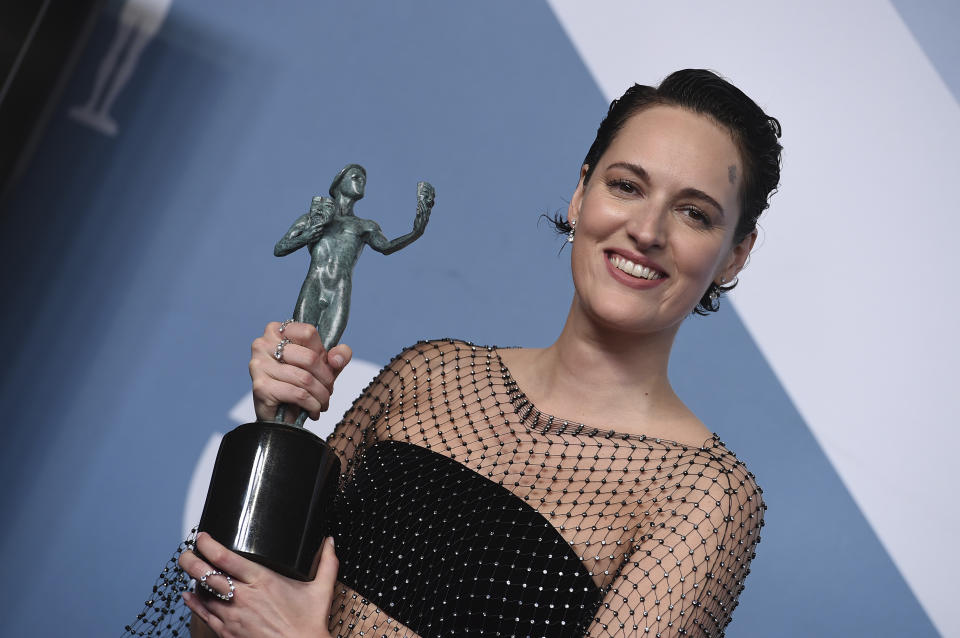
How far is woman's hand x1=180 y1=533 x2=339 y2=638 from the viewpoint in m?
1.36

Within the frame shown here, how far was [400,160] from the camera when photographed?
2.63 m

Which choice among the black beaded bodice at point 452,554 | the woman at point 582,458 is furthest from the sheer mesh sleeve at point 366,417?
the black beaded bodice at point 452,554

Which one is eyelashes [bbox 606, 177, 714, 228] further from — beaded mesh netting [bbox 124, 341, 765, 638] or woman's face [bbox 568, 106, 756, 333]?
beaded mesh netting [bbox 124, 341, 765, 638]

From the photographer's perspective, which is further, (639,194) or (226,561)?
(639,194)

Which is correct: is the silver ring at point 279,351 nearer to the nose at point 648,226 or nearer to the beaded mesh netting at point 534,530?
the beaded mesh netting at point 534,530

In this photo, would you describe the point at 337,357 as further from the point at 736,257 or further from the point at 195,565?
the point at 736,257

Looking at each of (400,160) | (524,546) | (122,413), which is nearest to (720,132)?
(524,546)

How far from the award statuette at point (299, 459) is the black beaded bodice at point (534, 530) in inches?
5.3

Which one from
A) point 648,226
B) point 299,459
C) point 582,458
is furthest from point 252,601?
point 648,226

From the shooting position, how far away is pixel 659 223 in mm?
1541

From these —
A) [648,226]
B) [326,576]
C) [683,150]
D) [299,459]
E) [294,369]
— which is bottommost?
[326,576]

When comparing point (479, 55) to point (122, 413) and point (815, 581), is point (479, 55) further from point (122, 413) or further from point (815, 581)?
point (815, 581)

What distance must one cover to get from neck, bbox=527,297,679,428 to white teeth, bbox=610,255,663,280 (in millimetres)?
124

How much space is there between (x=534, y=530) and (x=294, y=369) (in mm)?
410
